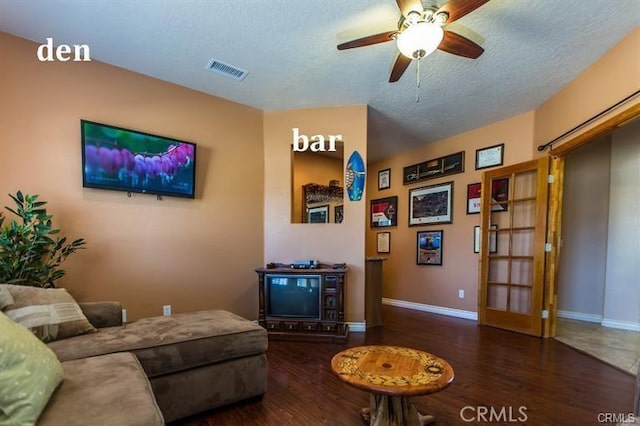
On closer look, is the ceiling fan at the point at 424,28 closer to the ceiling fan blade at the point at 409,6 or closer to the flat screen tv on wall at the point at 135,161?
the ceiling fan blade at the point at 409,6

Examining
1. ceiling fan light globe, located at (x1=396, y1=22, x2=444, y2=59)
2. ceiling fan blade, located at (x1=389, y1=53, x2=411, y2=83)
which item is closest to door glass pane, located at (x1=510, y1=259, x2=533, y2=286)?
ceiling fan blade, located at (x1=389, y1=53, x2=411, y2=83)

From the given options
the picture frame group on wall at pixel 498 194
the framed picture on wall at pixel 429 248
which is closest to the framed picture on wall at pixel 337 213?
the framed picture on wall at pixel 429 248

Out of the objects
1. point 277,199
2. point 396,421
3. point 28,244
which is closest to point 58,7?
point 28,244

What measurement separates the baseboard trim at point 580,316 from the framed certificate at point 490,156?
7.80ft

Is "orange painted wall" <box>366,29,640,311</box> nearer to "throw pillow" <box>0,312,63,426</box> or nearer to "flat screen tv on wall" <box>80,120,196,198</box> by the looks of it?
"flat screen tv on wall" <box>80,120,196,198</box>

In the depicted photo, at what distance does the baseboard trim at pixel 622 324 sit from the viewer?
12.3ft

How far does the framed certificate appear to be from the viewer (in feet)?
13.4

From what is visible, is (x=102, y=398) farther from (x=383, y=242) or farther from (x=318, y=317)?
(x=383, y=242)

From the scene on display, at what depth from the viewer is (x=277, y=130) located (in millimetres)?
3875

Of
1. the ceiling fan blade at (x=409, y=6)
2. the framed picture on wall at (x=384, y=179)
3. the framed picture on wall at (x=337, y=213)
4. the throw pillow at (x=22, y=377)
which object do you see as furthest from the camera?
the framed picture on wall at (x=384, y=179)

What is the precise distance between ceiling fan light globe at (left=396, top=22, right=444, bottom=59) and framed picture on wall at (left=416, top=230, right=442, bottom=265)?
3.37 meters

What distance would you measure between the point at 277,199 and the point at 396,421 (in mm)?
2782

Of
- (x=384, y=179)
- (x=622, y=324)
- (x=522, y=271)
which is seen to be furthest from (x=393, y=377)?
(x=384, y=179)

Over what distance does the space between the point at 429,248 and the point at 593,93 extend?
2785mm
